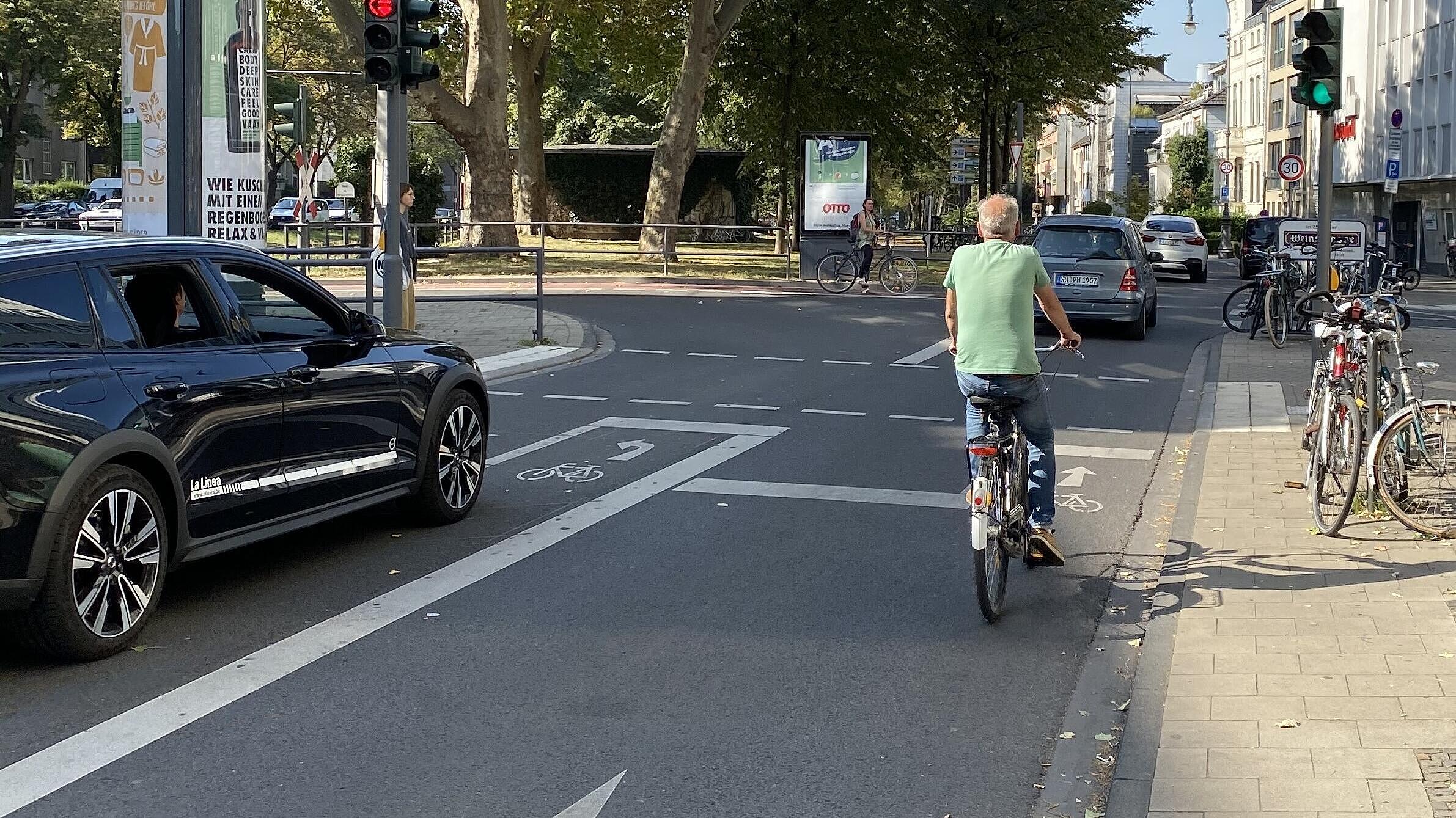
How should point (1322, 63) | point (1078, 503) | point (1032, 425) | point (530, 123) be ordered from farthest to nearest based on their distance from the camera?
point (530, 123) < point (1322, 63) < point (1078, 503) < point (1032, 425)

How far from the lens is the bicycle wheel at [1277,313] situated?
19.5m

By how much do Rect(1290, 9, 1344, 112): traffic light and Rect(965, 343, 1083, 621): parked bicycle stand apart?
6060mm

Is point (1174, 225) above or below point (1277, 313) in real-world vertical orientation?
above

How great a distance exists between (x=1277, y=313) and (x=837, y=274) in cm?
987

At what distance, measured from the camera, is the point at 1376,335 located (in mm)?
8188

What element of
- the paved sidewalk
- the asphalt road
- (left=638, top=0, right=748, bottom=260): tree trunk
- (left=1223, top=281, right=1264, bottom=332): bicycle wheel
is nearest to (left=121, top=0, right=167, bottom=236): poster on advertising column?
the asphalt road

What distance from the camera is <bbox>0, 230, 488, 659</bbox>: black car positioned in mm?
5453

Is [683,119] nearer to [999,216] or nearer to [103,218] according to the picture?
[103,218]

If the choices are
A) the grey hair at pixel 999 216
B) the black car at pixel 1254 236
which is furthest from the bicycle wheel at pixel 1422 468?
the black car at pixel 1254 236

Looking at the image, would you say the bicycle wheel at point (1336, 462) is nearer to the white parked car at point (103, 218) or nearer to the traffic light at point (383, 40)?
the traffic light at point (383, 40)

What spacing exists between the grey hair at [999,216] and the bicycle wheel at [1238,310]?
50.1 ft

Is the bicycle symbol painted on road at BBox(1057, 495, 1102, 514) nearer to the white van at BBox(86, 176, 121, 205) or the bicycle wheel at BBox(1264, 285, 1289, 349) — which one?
the bicycle wheel at BBox(1264, 285, 1289, 349)

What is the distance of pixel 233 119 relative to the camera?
523 inches

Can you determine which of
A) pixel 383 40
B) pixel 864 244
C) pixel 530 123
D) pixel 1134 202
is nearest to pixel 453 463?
pixel 383 40
